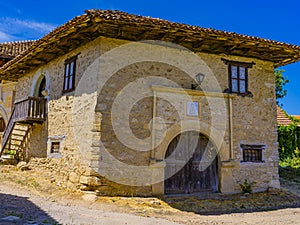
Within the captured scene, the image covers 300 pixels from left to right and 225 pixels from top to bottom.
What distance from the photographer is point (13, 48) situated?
16.0m

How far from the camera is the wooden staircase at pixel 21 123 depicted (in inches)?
419

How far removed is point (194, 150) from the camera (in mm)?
9281

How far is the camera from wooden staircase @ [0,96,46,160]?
10.6 metres

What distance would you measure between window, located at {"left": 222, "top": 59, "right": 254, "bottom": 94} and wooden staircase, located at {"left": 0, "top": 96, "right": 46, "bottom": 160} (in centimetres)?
642

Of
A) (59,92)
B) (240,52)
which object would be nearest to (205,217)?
(240,52)

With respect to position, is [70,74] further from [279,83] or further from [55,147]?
[279,83]

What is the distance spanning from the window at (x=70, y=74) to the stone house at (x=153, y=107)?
3cm

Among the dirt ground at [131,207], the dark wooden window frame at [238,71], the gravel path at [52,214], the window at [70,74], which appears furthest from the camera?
the dark wooden window frame at [238,71]

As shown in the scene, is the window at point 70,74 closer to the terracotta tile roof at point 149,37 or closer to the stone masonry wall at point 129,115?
the stone masonry wall at point 129,115

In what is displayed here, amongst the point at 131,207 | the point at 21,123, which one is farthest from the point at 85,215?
the point at 21,123

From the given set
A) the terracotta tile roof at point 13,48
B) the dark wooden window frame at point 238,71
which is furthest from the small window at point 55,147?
the terracotta tile roof at point 13,48

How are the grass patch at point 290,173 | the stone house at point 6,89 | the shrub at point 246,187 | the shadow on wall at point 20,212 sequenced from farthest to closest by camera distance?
the stone house at point 6,89
the grass patch at point 290,173
the shrub at point 246,187
the shadow on wall at point 20,212

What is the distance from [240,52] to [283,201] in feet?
15.5

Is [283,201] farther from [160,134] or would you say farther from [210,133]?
[160,134]
